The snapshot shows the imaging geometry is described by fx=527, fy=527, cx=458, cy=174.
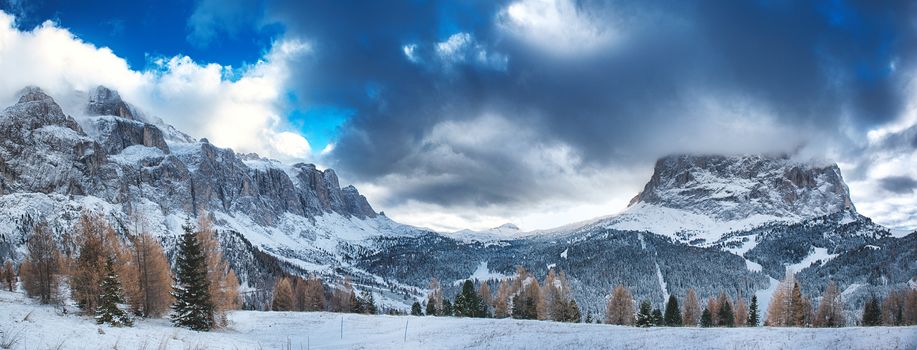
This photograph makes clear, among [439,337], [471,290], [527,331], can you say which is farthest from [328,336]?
[471,290]

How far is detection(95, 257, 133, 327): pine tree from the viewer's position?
103ft

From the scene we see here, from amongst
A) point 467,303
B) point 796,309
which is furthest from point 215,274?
point 796,309

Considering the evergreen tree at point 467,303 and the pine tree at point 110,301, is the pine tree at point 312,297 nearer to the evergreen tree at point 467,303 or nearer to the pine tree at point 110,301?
the evergreen tree at point 467,303

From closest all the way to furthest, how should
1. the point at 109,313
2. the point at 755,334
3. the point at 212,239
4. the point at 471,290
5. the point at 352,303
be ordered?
1. the point at 755,334
2. the point at 109,313
3. the point at 212,239
4. the point at 471,290
5. the point at 352,303

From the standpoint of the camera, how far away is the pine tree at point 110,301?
3135cm

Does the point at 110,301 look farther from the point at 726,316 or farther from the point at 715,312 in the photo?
the point at 715,312

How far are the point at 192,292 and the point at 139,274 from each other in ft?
18.7

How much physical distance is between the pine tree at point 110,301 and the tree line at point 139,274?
0.09 metres

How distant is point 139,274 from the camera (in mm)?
41125

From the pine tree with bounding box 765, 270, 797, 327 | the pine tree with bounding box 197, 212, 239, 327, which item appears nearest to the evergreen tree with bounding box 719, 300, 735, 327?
the pine tree with bounding box 765, 270, 797, 327

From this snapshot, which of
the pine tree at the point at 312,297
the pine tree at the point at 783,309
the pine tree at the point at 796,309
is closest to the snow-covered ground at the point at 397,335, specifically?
the pine tree at the point at 796,309

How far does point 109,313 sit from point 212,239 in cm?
1274

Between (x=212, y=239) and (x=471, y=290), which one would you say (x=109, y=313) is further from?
(x=471, y=290)

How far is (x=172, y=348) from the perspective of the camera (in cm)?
2278
